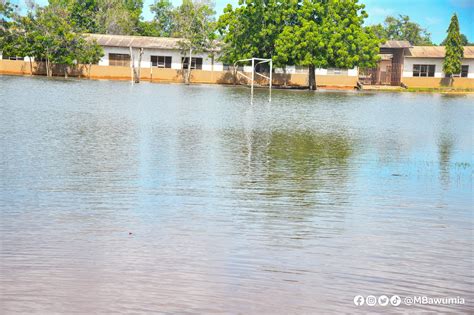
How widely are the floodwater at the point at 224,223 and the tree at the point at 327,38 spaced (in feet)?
132

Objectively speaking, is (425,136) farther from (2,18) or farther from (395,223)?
(2,18)

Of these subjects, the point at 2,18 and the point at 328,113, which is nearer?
the point at 328,113

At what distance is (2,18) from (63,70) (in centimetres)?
787

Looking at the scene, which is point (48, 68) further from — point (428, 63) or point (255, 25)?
point (428, 63)

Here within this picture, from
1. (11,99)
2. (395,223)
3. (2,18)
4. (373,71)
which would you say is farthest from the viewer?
(373,71)

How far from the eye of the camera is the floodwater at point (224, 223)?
21.3 feet

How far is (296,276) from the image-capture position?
710cm

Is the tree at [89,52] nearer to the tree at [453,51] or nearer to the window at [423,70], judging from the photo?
the window at [423,70]

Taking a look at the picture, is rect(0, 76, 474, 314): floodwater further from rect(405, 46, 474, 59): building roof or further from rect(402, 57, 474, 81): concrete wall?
rect(402, 57, 474, 81): concrete wall

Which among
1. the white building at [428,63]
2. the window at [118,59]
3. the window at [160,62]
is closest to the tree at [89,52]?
the window at [118,59]

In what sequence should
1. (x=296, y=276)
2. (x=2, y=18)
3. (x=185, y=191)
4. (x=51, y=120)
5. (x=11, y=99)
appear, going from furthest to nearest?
(x=2, y=18), (x=11, y=99), (x=51, y=120), (x=185, y=191), (x=296, y=276)

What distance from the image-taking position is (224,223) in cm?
948

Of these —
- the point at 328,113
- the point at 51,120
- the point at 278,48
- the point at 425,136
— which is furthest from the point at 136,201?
the point at 278,48

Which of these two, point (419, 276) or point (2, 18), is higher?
point (2, 18)
